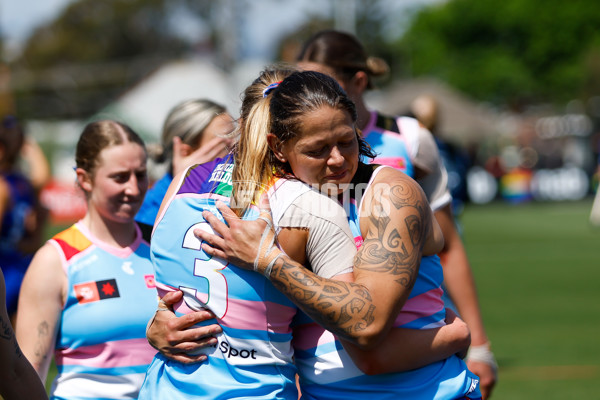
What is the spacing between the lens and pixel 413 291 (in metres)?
2.56

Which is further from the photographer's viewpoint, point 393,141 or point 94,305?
point 393,141

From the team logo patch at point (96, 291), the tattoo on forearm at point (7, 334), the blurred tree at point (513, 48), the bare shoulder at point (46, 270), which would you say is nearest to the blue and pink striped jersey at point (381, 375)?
the tattoo on forearm at point (7, 334)

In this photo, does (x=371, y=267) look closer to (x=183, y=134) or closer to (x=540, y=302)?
(x=183, y=134)

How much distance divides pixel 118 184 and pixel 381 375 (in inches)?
68.5

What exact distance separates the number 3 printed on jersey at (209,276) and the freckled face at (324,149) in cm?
36

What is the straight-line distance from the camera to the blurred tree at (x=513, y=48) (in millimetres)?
72938

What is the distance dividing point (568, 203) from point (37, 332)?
2945 cm

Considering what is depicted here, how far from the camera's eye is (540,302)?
11781mm

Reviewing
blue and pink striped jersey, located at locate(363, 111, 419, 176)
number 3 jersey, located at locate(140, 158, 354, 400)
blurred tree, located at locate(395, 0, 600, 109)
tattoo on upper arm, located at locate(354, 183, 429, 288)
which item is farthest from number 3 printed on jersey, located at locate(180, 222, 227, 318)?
blurred tree, located at locate(395, 0, 600, 109)

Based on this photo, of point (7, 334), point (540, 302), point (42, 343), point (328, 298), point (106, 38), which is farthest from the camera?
point (106, 38)

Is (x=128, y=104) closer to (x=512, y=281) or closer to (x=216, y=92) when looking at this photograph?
(x=216, y=92)

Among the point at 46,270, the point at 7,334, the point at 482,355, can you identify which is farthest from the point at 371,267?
the point at 482,355

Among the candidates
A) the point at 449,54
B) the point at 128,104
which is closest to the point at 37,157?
the point at 128,104

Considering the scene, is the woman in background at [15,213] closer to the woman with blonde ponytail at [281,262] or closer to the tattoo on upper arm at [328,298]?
the woman with blonde ponytail at [281,262]
